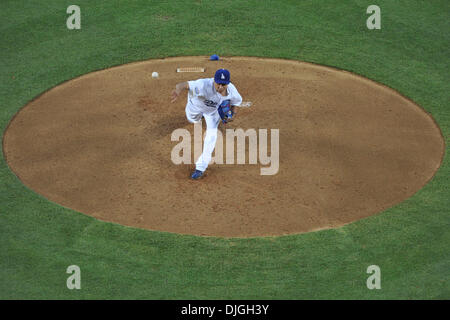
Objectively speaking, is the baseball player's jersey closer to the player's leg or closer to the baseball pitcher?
the baseball pitcher

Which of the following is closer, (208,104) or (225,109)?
(225,109)

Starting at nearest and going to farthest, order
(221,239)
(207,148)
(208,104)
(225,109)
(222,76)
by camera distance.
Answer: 1. (221,239)
2. (222,76)
3. (225,109)
4. (207,148)
5. (208,104)

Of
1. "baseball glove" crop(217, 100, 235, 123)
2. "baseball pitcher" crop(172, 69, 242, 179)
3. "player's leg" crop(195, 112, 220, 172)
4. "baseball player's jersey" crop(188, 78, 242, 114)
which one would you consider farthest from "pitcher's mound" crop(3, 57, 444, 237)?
"baseball player's jersey" crop(188, 78, 242, 114)

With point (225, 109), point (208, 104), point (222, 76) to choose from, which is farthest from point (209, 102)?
point (222, 76)

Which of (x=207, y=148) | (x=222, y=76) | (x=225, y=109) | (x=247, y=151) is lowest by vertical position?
(x=207, y=148)

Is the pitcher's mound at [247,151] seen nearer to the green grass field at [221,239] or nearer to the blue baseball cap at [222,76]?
the green grass field at [221,239]

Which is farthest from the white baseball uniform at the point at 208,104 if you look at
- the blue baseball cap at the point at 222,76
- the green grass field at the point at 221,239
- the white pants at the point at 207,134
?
the green grass field at the point at 221,239

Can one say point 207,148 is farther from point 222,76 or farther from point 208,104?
point 222,76
